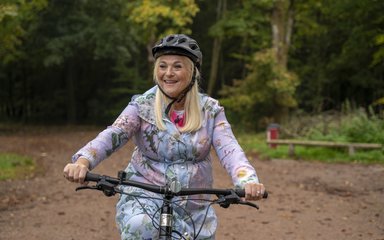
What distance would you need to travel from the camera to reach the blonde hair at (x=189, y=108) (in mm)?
3258

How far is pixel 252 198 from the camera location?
289cm

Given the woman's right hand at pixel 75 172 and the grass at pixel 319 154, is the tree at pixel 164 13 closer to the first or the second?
the grass at pixel 319 154

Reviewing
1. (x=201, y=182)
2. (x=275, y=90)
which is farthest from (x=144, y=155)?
(x=275, y=90)

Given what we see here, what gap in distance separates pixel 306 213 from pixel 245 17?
17.8 meters

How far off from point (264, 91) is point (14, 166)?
11.3m

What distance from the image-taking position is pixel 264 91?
71.4 ft

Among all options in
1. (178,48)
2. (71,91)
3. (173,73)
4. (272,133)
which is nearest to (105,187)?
(173,73)

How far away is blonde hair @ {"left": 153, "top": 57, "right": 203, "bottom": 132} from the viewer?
3.26 m

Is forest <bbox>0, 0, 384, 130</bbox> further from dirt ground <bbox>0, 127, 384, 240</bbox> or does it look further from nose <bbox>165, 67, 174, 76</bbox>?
nose <bbox>165, 67, 174, 76</bbox>

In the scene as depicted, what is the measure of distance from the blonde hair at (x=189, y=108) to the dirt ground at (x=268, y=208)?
419 cm

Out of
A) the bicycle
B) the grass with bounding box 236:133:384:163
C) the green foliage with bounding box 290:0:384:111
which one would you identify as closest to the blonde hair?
the bicycle

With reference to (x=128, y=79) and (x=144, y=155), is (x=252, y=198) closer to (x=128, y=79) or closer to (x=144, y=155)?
(x=144, y=155)

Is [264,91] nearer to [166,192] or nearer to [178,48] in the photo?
[178,48]

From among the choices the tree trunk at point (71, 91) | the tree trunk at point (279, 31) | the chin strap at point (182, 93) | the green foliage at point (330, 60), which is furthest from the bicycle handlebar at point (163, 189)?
the tree trunk at point (71, 91)
